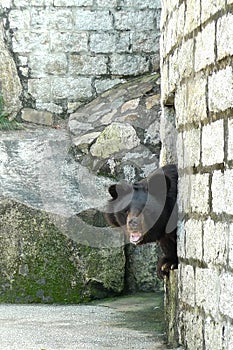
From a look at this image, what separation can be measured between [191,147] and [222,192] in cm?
71

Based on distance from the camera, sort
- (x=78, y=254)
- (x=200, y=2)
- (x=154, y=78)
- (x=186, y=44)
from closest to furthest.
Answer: (x=200, y=2) → (x=186, y=44) → (x=78, y=254) → (x=154, y=78)

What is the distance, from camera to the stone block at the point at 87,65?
9.30m

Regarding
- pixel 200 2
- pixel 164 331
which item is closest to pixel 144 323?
pixel 164 331

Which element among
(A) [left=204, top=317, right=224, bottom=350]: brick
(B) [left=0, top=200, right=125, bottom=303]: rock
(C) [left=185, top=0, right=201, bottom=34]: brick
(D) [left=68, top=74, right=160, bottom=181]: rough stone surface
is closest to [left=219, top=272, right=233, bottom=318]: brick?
(A) [left=204, top=317, right=224, bottom=350]: brick

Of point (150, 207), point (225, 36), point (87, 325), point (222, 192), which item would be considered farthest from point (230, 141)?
point (87, 325)

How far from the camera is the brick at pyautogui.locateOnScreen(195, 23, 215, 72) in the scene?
13.6 feet

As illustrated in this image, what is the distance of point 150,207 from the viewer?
5.05 metres

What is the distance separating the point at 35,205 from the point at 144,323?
1749 millimetres

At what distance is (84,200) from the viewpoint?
24.8 ft

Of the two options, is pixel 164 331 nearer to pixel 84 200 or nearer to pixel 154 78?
pixel 84 200

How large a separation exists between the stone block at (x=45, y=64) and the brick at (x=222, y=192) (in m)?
5.38

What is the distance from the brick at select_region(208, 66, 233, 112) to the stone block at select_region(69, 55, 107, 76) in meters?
5.19

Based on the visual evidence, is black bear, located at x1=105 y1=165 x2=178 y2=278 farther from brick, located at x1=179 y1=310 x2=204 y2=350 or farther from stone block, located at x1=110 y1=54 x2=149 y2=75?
stone block, located at x1=110 y1=54 x2=149 y2=75

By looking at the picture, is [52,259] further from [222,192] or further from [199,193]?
[222,192]
